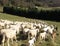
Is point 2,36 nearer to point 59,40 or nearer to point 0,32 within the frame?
point 0,32

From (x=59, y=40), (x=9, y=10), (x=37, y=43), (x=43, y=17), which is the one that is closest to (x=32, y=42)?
(x=37, y=43)

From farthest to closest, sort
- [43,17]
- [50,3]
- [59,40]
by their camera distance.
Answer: [50,3]
[43,17]
[59,40]

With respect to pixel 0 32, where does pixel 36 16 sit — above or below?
below

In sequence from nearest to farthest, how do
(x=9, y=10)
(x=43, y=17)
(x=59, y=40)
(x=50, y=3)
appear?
(x=59, y=40)
(x=43, y=17)
(x=9, y=10)
(x=50, y=3)

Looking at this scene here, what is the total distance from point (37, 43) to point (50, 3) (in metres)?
62.2

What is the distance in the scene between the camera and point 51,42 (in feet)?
69.9

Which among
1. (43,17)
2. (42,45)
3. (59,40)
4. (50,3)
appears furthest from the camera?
(50,3)

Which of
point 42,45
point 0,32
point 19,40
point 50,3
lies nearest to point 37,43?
point 42,45

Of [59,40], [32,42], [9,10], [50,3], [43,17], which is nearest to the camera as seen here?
[32,42]

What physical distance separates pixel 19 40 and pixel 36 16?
941 inches

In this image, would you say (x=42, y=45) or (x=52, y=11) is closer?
(x=42, y=45)

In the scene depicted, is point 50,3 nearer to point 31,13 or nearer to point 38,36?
point 31,13

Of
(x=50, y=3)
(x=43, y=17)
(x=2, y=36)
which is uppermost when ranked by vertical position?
(x=2, y=36)

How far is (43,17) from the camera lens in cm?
4469
